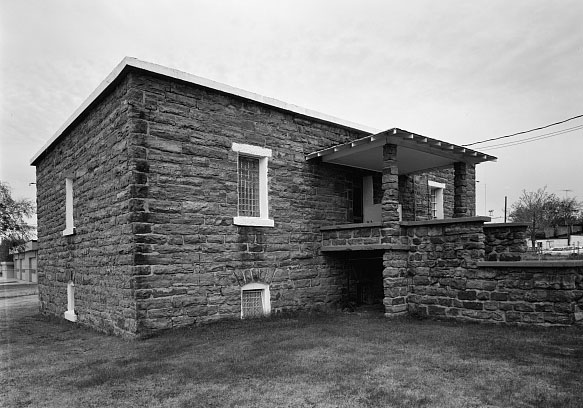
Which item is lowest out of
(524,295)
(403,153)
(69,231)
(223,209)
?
(524,295)

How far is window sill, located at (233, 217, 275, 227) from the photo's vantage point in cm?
965

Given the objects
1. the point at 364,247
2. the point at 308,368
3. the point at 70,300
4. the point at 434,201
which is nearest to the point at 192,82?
the point at 364,247

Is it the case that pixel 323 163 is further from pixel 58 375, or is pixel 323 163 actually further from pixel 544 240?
pixel 544 240

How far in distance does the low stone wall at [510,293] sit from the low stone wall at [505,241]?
1.23m

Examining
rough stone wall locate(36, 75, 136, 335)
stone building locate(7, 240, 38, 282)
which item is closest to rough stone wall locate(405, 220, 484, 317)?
rough stone wall locate(36, 75, 136, 335)

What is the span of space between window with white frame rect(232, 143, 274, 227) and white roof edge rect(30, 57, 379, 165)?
1083 millimetres

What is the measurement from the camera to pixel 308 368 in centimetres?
579

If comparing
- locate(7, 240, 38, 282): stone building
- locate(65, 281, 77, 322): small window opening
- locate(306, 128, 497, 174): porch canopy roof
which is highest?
locate(306, 128, 497, 174): porch canopy roof

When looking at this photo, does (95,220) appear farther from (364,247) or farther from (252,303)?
(364,247)

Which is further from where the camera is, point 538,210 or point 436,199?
point 538,210

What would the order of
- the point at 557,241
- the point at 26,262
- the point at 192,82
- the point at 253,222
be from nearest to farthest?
the point at 192,82 → the point at 253,222 → the point at 557,241 → the point at 26,262

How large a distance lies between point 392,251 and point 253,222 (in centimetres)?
292

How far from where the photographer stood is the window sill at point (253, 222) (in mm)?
9650

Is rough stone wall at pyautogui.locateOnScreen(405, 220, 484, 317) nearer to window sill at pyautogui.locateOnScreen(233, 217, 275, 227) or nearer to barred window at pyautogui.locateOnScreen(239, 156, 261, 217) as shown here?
window sill at pyautogui.locateOnScreen(233, 217, 275, 227)
